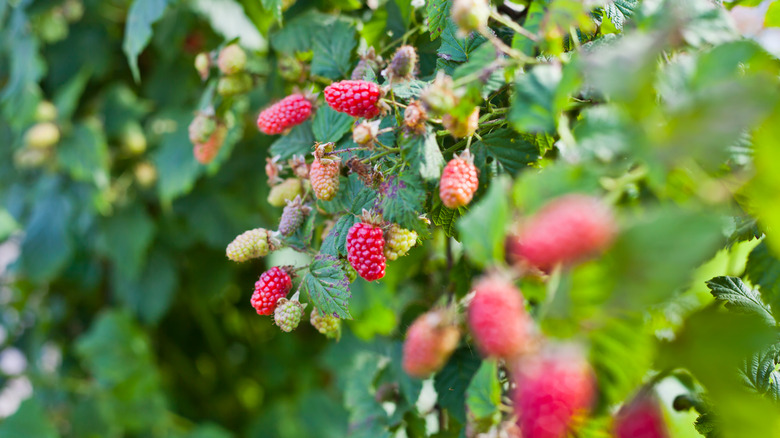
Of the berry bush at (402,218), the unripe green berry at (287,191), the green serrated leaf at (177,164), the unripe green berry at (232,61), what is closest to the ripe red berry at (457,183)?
the berry bush at (402,218)

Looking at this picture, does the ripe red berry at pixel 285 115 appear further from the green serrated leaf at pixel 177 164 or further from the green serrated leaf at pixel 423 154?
the green serrated leaf at pixel 177 164

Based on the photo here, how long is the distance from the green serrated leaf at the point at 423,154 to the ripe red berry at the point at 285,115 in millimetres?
179

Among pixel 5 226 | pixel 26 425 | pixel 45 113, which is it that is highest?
pixel 45 113

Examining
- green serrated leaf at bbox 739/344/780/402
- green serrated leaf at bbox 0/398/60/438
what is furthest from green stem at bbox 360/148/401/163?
green serrated leaf at bbox 0/398/60/438

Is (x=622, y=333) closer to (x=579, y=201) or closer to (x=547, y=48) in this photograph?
(x=579, y=201)

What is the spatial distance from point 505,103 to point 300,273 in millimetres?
239

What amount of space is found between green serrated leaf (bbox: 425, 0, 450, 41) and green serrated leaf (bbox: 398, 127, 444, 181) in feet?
0.47

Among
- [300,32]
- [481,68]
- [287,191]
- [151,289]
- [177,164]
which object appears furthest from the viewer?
[151,289]

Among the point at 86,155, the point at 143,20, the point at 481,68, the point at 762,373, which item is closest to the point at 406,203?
the point at 481,68

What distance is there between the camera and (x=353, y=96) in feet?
1.45

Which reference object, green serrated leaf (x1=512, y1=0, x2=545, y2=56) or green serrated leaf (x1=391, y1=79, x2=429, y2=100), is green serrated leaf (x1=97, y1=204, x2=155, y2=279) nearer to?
green serrated leaf (x1=391, y1=79, x2=429, y2=100)

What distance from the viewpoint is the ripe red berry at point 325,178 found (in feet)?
1.57

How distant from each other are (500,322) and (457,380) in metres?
0.34

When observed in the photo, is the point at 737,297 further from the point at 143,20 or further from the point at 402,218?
the point at 143,20
